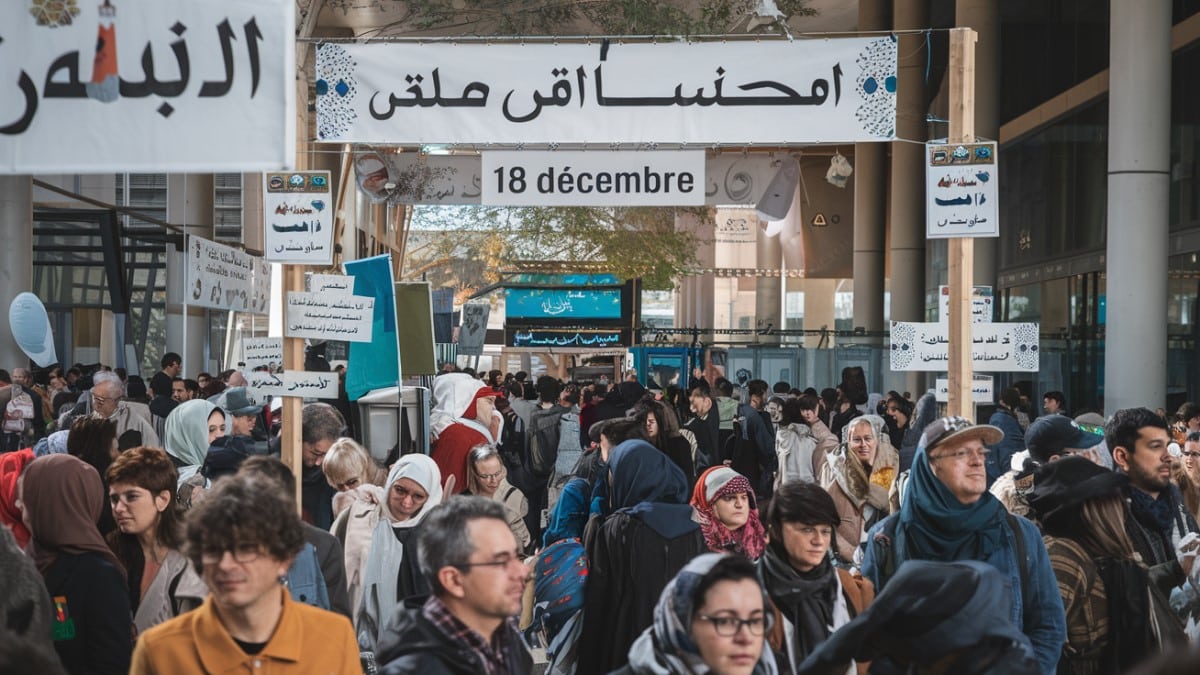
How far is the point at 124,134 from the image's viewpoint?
4.89 metres

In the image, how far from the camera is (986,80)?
2677 cm

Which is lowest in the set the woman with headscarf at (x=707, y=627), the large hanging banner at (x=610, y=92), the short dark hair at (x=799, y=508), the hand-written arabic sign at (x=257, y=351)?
the woman with headscarf at (x=707, y=627)

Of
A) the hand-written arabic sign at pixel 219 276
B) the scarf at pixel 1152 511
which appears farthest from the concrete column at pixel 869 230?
the scarf at pixel 1152 511

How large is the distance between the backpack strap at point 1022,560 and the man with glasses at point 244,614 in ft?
8.05

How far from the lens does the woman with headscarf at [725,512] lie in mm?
6586

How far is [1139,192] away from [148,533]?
49.8 feet

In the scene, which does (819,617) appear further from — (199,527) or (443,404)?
(443,404)

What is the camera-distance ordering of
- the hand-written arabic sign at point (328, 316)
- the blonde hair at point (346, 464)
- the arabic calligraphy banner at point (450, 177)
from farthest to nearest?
the arabic calligraphy banner at point (450, 177) < the hand-written arabic sign at point (328, 316) < the blonde hair at point (346, 464)

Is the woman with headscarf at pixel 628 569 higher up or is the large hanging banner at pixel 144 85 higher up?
the large hanging banner at pixel 144 85

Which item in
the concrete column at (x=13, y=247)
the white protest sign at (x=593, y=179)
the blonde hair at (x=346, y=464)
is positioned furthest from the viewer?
the concrete column at (x=13, y=247)

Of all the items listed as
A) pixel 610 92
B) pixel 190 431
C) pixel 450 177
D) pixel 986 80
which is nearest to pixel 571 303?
pixel 986 80

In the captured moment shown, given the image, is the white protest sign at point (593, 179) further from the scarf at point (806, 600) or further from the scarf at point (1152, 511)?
the scarf at point (806, 600)

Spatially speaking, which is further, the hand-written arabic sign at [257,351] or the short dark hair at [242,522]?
the hand-written arabic sign at [257,351]

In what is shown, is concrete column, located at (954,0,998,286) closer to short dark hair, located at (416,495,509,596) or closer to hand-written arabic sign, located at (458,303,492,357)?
hand-written arabic sign, located at (458,303,492,357)
